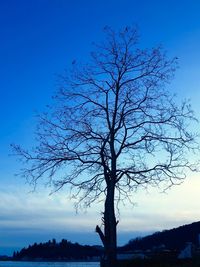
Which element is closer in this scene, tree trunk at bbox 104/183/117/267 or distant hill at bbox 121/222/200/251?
tree trunk at bbox 104/183/117/267

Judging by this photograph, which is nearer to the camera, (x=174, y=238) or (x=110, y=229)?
(x=110, y=229)

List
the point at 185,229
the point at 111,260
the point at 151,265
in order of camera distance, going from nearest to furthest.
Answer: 1. the point at 111,260
2. the point at 151,265
3. the point at 185,229

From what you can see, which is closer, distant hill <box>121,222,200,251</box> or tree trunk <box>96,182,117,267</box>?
tree trunk <box>96,182,117,267</box>

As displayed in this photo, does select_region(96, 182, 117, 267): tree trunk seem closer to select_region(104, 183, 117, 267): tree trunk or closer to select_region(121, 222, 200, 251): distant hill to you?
select_region(104, 183, 117, 267): tree trunk

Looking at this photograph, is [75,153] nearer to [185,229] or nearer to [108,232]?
[108,232]

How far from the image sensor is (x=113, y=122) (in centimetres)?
1888

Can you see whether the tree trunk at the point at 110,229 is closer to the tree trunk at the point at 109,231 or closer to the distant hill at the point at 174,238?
the tree trunk at the point at 109,231

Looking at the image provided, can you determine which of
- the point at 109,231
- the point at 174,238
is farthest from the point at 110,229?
the point at 174,238

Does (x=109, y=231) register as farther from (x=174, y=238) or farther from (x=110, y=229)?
(x=174, y=238)

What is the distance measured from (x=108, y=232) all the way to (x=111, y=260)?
3.30ft

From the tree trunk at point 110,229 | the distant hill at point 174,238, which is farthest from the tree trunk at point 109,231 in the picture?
the distant hill at point 174,238

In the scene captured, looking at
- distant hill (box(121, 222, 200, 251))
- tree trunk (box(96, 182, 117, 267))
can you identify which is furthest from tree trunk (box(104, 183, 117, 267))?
distant hill (box(121, 222, 200, 251))

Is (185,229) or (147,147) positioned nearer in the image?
(147,147)

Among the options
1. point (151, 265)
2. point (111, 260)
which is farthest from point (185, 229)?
point (111, 260)
